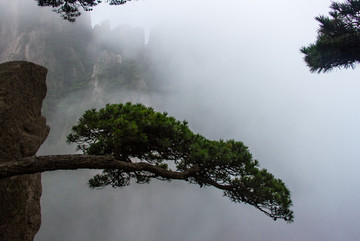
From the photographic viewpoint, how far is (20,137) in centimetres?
453

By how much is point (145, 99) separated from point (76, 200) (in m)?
24.4

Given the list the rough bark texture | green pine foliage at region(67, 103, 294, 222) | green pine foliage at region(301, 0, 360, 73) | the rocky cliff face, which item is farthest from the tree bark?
the rocky cliff face

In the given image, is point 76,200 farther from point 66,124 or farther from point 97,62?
point 97,62

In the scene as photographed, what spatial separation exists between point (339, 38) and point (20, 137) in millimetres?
6440

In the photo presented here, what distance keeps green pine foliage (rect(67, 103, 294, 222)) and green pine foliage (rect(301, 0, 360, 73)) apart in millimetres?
2209

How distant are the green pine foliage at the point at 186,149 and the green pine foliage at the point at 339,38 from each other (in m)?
2.21

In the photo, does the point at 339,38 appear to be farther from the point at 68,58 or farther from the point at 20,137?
the point at 68,58

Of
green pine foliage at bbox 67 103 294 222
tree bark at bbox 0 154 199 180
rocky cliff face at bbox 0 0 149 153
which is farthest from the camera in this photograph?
rocky cliff face at bbox 0 0 149 153

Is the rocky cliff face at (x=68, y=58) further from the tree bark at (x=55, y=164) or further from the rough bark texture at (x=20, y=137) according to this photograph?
the tree bark at (x=55, y=164)

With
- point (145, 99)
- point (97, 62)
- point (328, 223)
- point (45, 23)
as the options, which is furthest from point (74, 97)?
point (328, 223)

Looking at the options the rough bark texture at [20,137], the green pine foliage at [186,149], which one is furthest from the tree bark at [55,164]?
the rough bark texture at [20,137]

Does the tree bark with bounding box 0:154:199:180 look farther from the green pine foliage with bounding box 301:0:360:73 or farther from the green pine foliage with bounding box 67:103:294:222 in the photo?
the green pine foliage with bounding box 301:0:360:73

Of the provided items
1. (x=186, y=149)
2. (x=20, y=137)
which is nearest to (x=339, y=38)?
(x=186, y=149)

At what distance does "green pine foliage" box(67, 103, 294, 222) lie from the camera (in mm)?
3516
